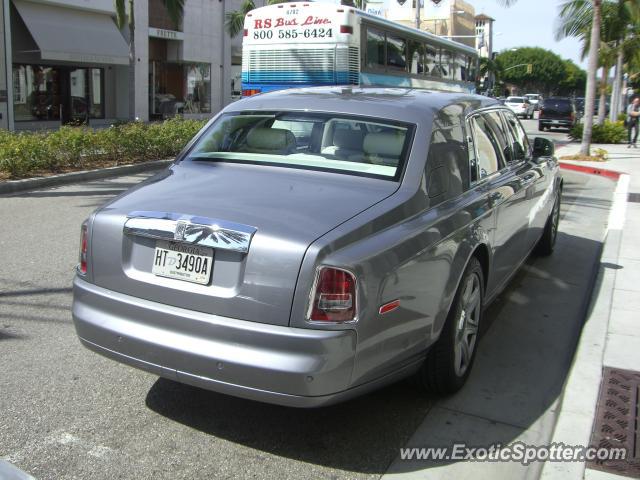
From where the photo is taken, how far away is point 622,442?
3.60 metres

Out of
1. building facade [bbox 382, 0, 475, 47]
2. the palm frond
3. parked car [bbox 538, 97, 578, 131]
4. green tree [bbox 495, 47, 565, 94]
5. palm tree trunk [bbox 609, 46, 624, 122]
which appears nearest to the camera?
the palm frond

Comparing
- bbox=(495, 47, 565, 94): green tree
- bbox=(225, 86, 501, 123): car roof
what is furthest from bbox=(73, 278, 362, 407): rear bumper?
bbox=(495, 47, 565, 94): green tree

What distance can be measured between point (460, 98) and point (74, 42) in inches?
946

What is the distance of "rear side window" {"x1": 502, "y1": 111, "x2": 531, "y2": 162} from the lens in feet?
19.7

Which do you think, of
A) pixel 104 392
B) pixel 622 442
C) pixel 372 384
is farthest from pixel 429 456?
pixel 104 392

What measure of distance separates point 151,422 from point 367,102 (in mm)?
2369

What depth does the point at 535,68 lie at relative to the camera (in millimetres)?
109938

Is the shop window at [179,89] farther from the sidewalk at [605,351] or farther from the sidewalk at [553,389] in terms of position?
the sidewalk at [553,389]

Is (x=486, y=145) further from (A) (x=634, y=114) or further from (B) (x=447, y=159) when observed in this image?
(A) (x=634, y=114)

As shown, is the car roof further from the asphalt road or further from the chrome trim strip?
the asphalt road

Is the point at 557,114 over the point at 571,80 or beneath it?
beneath

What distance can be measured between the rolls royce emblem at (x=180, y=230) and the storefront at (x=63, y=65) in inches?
885

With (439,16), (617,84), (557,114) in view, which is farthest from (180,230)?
(439,16)

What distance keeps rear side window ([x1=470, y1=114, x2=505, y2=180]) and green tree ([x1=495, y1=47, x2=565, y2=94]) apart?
109m
